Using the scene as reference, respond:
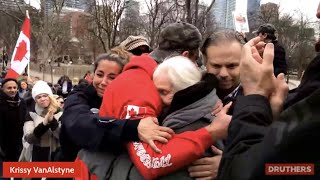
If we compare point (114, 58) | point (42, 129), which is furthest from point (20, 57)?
point (114, 58)

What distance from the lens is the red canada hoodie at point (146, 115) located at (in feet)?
5.70

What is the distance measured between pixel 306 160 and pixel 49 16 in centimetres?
2798

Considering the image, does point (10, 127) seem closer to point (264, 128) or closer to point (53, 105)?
point (53, 105)

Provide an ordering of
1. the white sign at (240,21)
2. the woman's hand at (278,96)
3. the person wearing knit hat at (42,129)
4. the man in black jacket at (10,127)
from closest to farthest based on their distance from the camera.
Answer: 1. the woman's hand at (278,96)
2. the person wearing knit hat at (42,129)
3. the man in black jacket at (10,127)
4. the white sign at (240,21)

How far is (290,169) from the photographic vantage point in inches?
47.1

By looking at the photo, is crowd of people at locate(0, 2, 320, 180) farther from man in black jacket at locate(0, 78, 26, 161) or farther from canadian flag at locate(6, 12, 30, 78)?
canadian flag at locate(6, 12, 30, 78)

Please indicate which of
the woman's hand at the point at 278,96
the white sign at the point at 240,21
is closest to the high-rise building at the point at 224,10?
the white sign at the point at 240,21

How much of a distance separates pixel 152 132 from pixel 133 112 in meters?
0.16

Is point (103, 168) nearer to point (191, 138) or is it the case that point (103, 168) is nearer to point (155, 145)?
point (155, 145)

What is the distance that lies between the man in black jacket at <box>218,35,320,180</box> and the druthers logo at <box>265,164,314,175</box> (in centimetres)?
1

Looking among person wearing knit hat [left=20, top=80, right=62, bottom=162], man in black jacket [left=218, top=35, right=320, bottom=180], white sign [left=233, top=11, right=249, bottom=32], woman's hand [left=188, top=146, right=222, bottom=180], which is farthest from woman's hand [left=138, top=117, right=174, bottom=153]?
white sign [left=233, top=11, right=249, bottom=32]

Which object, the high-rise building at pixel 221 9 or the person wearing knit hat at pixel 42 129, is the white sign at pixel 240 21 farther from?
the high-rise building at pixel 221 9

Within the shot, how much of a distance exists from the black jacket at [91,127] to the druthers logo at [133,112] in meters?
0.03

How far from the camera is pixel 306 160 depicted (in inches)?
45.6
